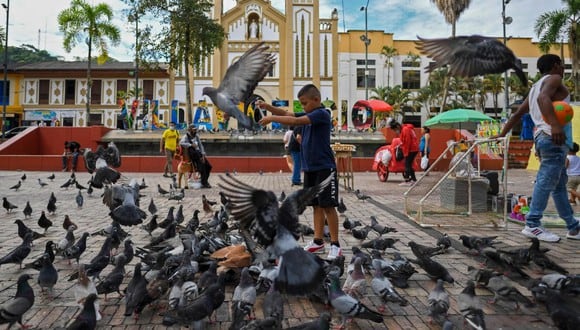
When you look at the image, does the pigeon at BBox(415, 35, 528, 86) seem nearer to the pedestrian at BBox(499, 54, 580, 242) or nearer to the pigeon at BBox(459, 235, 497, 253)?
the pedestrian at BBox(499, 54, 580, 242)

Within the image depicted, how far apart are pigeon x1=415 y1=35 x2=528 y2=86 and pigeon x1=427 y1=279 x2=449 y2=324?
2.18 m

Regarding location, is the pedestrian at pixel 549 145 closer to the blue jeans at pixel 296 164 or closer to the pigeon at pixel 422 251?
the pigeon at pixel 422 251

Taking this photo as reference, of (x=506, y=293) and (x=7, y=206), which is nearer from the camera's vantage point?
(x=506, y=293)

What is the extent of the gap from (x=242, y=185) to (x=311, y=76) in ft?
122

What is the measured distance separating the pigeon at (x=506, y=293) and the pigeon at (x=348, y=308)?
1071mm

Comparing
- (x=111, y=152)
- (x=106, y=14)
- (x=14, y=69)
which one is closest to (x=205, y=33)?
(x=106, y=14)

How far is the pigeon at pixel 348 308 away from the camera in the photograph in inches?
109

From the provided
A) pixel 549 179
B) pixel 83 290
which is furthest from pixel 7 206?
pixel 549 179

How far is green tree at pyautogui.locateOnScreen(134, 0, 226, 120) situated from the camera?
2556 cm

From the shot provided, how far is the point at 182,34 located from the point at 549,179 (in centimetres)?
2470

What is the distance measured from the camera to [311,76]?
3944cm

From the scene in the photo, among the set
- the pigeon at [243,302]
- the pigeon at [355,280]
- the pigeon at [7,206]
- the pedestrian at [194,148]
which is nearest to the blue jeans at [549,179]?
the pigeon at [355,280]

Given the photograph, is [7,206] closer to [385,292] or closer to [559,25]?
[385,292]

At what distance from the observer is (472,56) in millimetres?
4344
